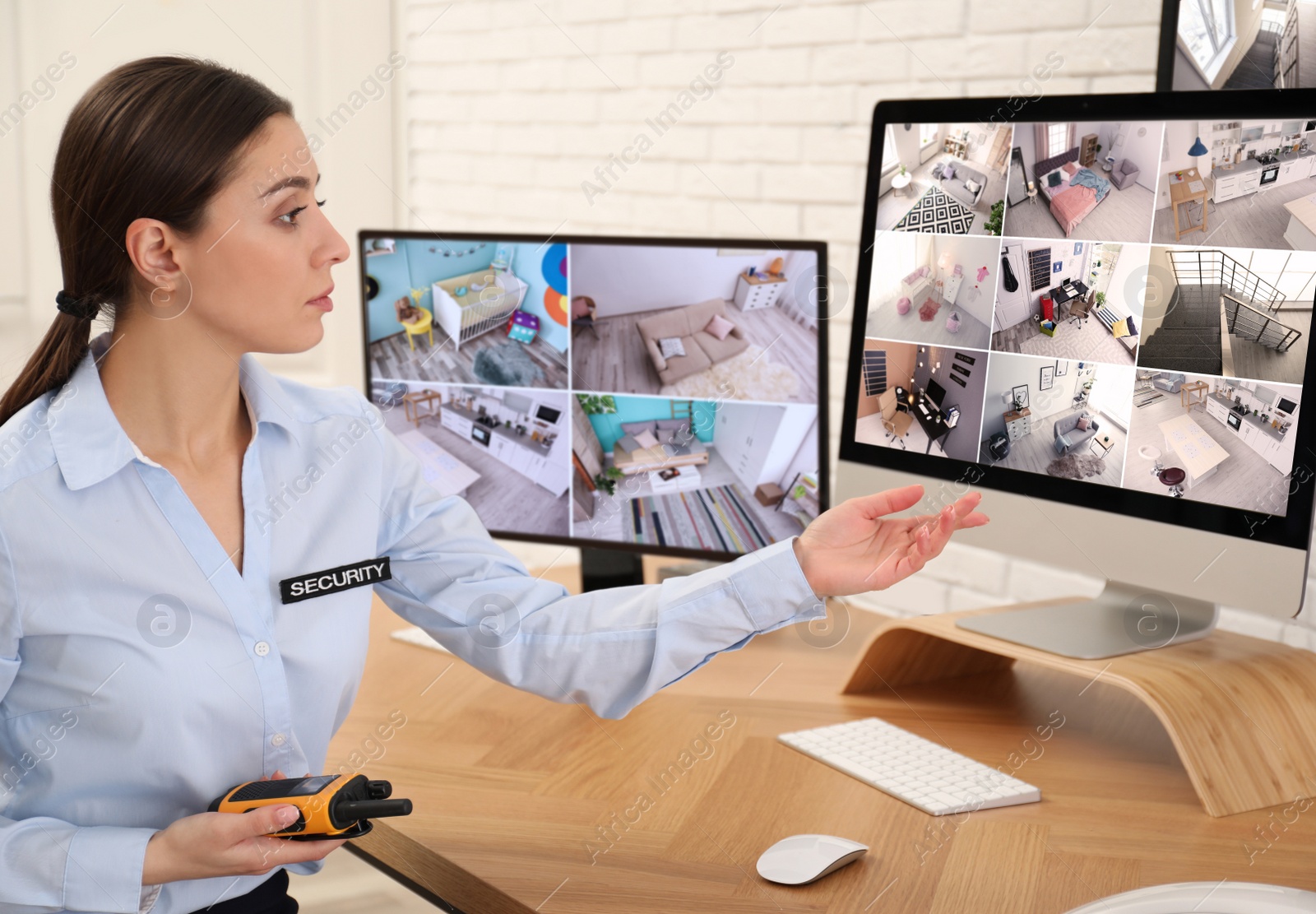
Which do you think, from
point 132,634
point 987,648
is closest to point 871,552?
point 987,648

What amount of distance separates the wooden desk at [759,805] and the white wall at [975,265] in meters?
0.46

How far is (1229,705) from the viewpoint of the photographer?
3.51 feet

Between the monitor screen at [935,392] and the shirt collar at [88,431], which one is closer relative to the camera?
the shirt collar at [88,431]

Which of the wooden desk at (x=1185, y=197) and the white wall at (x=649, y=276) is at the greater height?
the wooden desk at (x=1185, y=197)

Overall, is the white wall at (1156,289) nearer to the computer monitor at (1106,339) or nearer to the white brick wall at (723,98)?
the computer monitor at (1106,339)

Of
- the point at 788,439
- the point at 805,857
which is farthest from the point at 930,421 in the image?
the point at 805,857

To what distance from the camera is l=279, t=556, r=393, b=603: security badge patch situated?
3.31 feet

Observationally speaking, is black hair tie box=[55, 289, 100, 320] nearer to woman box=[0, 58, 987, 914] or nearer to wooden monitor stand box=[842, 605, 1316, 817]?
woman box=[0, 58, 987, 914]

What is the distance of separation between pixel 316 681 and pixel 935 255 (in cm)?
80

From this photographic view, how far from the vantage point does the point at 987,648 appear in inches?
47.0

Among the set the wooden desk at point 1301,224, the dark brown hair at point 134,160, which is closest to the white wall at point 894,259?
the wooden desk at point 1301,224

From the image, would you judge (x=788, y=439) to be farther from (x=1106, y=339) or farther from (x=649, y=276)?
(x=1106, y=339)

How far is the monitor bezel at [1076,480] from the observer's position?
1.01m

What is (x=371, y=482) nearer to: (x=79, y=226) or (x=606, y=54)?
(x=79, y=226)
